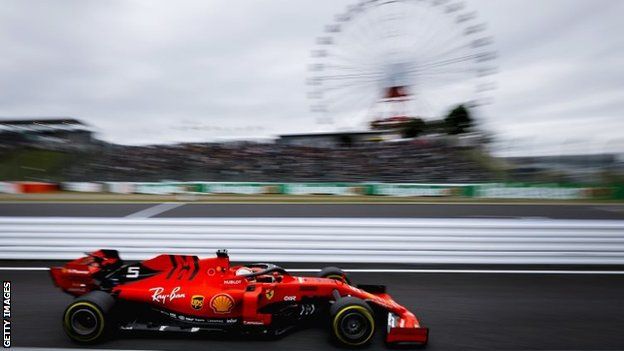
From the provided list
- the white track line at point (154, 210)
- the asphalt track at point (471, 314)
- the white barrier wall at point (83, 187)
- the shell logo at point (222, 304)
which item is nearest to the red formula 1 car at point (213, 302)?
the shell logo at point (222, 304)

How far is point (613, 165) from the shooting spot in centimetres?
1421

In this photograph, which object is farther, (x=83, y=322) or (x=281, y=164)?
(x=281, y=164)

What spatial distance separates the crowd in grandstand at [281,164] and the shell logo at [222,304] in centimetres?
1507

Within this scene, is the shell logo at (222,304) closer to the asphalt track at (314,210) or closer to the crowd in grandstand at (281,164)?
the asphalt track at (314,210)

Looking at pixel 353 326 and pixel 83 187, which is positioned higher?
pixel 83 187

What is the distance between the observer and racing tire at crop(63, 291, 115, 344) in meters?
3.41

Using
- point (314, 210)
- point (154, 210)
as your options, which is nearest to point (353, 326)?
point (314, 210)

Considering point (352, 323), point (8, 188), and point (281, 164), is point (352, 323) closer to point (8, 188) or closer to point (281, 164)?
point (281, 164)

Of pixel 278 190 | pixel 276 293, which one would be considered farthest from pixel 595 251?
pixel 278 190

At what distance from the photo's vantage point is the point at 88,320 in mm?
3482

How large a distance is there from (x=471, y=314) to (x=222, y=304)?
236 centimetres

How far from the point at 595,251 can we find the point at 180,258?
5.38 metres

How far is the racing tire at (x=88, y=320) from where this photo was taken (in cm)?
341

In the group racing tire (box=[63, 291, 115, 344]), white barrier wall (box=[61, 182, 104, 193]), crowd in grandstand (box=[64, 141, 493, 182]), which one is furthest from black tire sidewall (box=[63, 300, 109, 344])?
white barrier wall (box=[61, 182, 104, 193])
